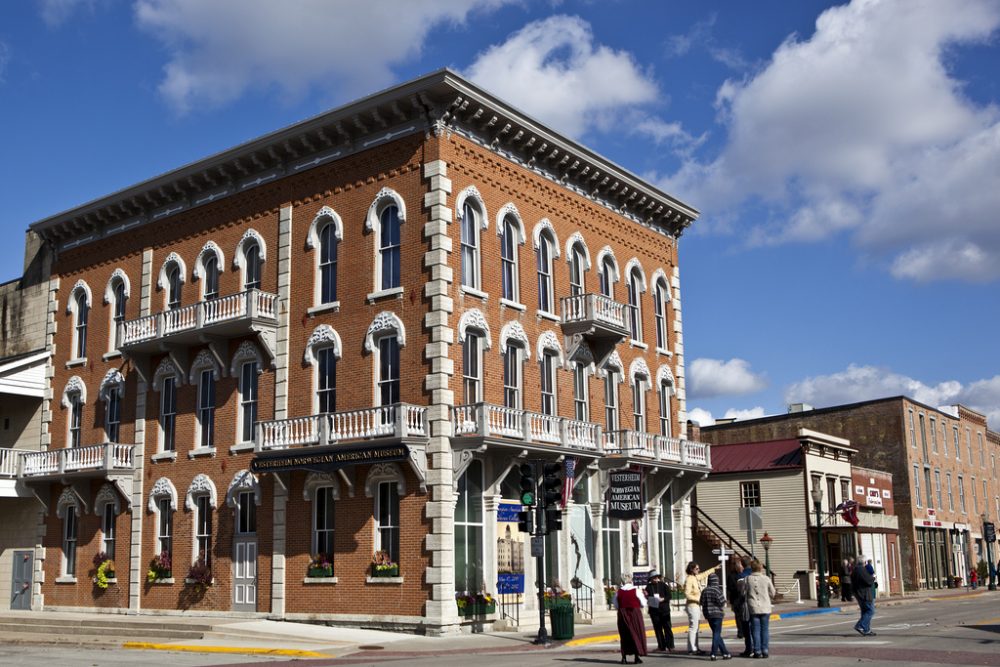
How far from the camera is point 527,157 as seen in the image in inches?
1233

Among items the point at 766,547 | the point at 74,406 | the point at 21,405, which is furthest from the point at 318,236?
the point at 766,547

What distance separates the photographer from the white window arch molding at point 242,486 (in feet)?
97.4

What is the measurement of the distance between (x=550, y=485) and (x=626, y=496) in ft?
26.3

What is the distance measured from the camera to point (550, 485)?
76.3ft

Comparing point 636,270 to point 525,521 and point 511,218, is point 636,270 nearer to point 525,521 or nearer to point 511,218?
point 511,218

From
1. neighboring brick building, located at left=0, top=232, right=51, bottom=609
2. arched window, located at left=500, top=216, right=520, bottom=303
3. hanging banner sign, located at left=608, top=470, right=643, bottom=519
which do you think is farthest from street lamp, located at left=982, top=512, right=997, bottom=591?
neighboring brick building, located at left=0, top=232, right=51, bottom=609

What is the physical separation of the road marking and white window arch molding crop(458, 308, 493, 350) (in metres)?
9.00

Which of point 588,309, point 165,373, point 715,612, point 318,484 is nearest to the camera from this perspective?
point 715,612

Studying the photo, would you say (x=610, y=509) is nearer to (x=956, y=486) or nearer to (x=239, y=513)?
(x=239, y=513)

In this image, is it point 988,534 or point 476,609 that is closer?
point 476,609

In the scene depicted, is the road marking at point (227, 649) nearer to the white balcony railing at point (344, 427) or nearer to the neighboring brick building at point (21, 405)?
the white balcony railing at point (344, 427)

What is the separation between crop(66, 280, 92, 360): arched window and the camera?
120ft

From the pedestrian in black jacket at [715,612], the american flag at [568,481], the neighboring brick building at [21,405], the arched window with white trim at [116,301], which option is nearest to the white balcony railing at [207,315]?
the arched window with white trim at [116,301]

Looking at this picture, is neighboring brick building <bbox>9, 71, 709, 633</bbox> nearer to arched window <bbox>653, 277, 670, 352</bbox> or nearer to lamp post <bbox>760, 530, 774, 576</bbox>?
arched window <bbox>653, 277, 670, 352</bbox>
